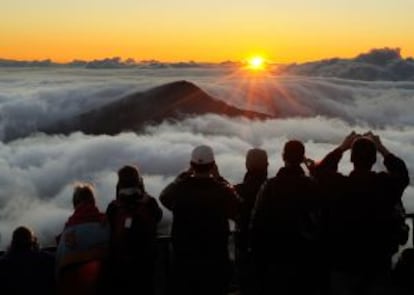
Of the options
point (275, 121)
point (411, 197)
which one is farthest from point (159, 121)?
point (411, 197)

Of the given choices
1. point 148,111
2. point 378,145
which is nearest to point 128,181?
point 378,145

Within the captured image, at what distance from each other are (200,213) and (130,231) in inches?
24.8

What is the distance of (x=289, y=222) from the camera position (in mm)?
6465

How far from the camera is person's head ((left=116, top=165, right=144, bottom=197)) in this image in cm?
638

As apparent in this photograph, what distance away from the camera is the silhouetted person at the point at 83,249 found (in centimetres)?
642

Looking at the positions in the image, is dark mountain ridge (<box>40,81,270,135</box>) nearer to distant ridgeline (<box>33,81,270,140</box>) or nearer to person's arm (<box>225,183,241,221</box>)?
distant ridgeline (<box>33,81,270,140</box>)

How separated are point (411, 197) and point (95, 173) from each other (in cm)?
4393

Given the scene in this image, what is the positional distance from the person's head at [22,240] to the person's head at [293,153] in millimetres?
2279

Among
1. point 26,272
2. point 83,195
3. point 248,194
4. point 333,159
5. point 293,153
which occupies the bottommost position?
point 26,272

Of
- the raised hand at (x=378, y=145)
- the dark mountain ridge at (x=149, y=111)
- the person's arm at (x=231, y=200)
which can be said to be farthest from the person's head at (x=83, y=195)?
the dark mountain ridge at (x=149, y=111)

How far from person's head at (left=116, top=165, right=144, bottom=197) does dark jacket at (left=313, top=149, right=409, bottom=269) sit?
1.67 metres

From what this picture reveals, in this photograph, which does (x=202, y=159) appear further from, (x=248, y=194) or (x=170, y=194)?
(x=248, y=194)

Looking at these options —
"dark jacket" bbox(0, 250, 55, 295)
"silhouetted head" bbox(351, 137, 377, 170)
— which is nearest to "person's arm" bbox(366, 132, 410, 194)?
"silhouetted head" bbox(351, 137, 377, 170)

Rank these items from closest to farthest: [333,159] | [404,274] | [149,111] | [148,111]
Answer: [333,159]
[404,274]
[149,111]
[148,111]
